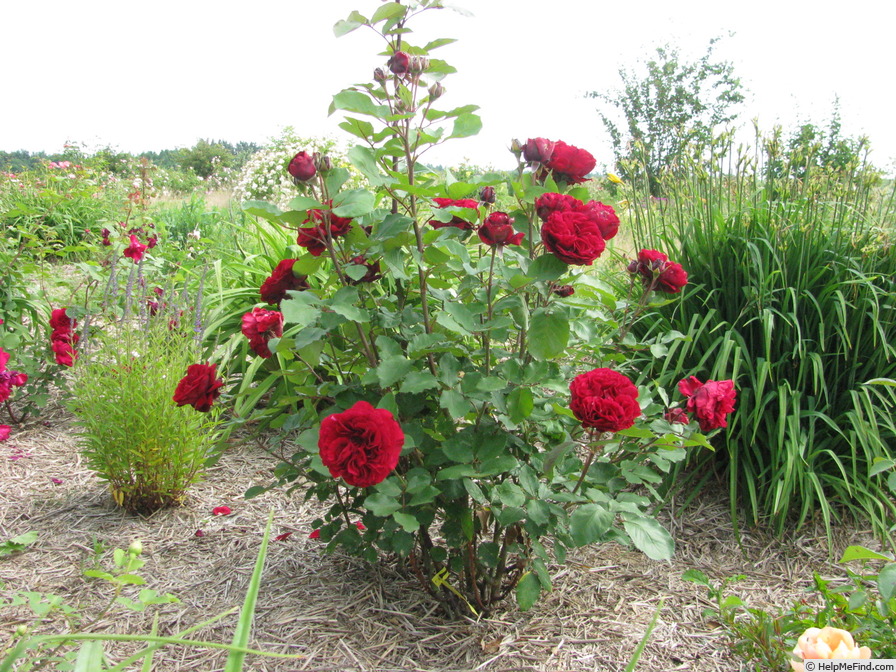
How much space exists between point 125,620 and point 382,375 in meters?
1.09

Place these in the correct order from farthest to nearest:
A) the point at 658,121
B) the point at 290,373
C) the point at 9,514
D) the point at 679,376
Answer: the point at 658,121 → the point at 679,376 → the point at 9,514 → the point at 290,373

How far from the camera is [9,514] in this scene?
7.23ft

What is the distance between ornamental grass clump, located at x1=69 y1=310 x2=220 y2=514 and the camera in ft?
6.66

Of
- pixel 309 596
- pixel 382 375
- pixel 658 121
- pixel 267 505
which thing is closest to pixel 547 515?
pixel 382 375

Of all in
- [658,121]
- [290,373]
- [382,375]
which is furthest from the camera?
[658,121]

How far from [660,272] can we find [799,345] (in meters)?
1.05

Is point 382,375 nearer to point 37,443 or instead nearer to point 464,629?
point 464,629

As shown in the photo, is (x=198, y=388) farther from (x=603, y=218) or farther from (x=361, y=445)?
(x=603, y=218)

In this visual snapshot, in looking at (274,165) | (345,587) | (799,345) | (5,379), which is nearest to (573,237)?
(345,587)

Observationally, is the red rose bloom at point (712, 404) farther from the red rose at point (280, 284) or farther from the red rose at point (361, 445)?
the red rose at point (280, 284)

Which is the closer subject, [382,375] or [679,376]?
[382,375]

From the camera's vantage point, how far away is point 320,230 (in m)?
1.21

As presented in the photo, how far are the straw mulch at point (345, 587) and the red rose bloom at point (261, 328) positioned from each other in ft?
2.49

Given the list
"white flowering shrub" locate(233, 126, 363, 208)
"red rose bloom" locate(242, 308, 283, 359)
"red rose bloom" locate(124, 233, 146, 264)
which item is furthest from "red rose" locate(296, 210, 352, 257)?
"white flowering shrub" locate(233, 126, 363, 208)
